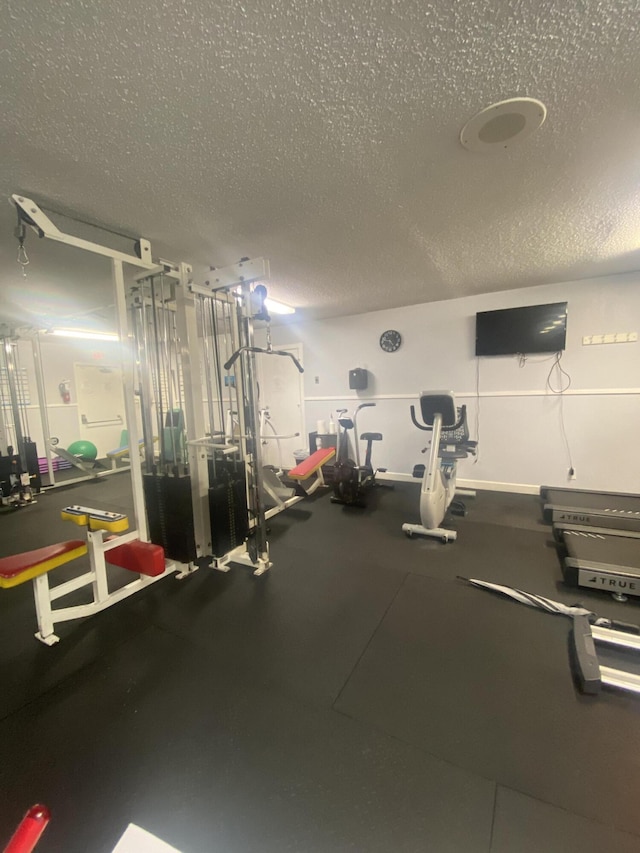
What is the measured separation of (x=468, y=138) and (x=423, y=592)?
2.67 m

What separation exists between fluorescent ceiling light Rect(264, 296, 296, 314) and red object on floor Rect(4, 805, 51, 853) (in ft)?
13.8

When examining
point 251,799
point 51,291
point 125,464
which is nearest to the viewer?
point 251,799

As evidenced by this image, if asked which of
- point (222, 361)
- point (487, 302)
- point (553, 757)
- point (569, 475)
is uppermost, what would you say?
point (487, 302)

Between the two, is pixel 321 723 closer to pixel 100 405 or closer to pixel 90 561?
pixel 90 561

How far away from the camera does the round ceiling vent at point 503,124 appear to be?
1393 millimetres

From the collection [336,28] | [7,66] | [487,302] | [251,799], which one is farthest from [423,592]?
[487,302]

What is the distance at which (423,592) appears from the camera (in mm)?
2438

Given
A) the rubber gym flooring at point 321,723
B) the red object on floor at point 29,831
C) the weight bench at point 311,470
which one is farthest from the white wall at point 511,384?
the red object on floor at point 29,831

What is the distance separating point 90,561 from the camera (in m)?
2.31

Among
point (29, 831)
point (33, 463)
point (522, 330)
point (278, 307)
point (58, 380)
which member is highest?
point (278, 307)

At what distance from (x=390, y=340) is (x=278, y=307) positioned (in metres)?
1.73

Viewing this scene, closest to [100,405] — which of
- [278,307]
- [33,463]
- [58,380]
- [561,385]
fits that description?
[58,380]

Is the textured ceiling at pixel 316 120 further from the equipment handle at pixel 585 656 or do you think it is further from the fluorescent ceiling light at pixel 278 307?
the equipment handle at pixel 585 656

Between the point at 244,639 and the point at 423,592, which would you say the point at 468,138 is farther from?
the point at 244,639
